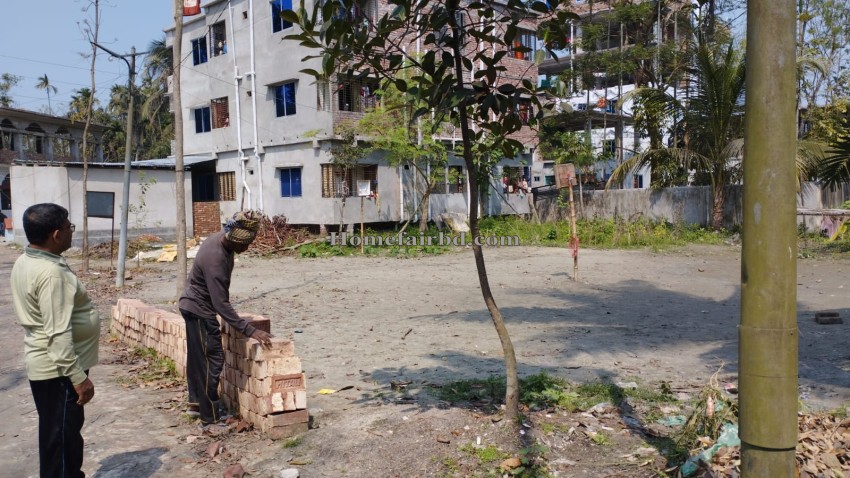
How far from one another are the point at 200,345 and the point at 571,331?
5.29 m

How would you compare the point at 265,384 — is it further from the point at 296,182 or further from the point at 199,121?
the point at 199,121

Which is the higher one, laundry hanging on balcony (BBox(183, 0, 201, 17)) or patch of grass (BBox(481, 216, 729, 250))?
laundry hanging on balcony (BBox(183, 0, 201, 17))

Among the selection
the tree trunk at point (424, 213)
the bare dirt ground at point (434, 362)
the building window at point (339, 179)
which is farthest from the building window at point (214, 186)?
the bare dirt ground at point (434, 362)

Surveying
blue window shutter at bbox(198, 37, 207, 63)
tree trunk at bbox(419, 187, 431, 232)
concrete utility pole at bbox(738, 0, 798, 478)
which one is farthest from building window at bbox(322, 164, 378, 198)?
concrete utility pole at bbox(738, 0, 798, 478)

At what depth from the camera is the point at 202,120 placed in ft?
94.1

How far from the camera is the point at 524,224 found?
86.7 ft

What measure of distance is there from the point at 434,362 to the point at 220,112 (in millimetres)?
23104

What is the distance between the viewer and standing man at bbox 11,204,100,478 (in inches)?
139

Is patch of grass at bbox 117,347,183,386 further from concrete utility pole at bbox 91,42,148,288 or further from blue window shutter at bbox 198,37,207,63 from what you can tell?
blue window shutter at bbox 198,37,207,63

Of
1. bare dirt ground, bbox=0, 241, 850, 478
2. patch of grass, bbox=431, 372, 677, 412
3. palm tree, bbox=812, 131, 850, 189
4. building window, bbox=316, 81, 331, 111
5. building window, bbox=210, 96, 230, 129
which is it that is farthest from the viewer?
building window, bbox=210, 96, 230, 129

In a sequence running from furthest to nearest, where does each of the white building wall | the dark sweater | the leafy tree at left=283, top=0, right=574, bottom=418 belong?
the white building wall
the dark sweater
the leafy tree at left=283, top=0, right=574, bottom=418

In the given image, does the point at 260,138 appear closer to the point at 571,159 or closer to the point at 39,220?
the point at 571,159

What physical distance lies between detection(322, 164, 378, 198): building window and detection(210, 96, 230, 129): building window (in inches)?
253

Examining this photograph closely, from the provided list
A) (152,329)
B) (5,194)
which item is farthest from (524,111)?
(5,194)
